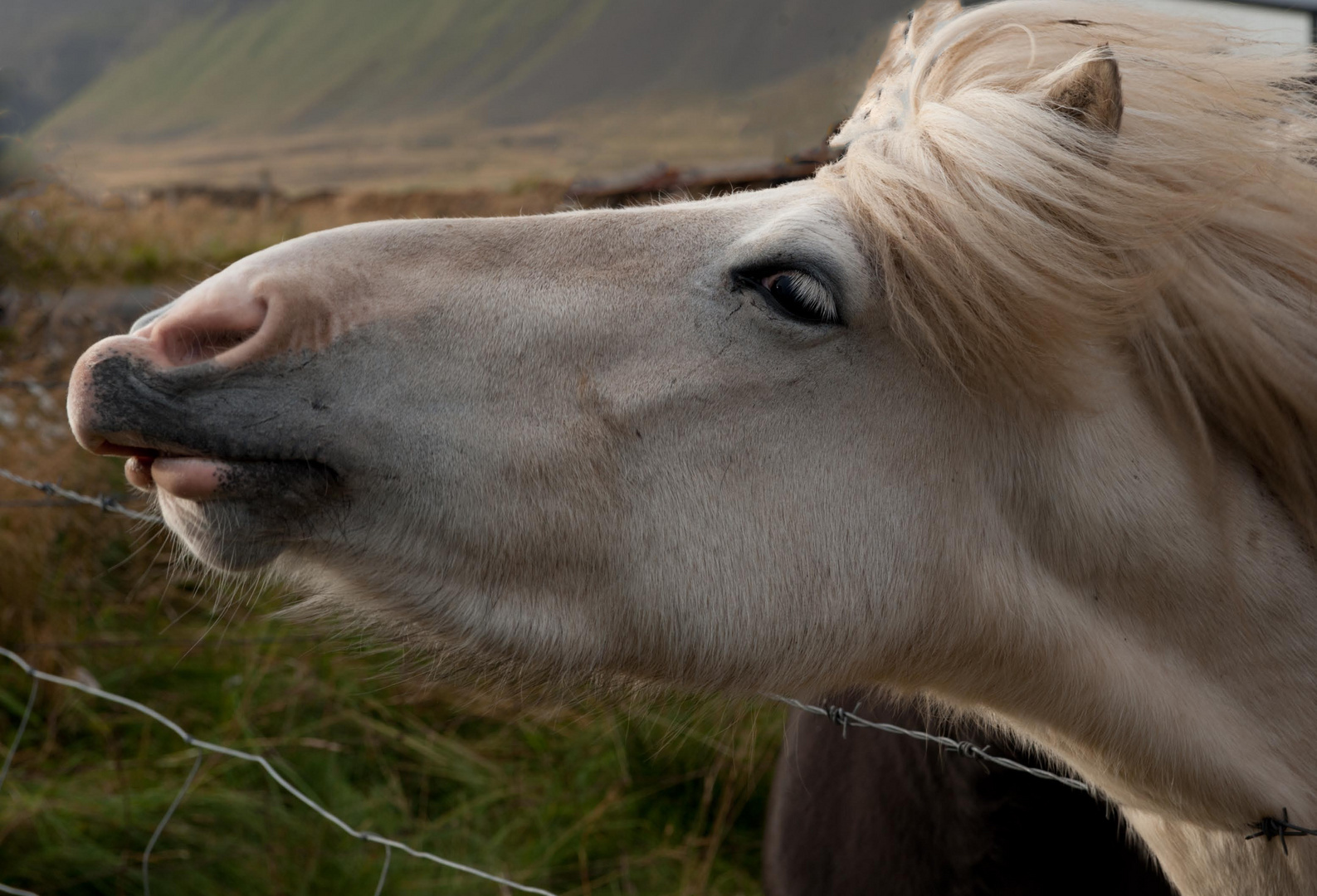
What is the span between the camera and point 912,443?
1.34 metres

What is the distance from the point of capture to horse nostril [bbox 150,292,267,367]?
1230 millimetres

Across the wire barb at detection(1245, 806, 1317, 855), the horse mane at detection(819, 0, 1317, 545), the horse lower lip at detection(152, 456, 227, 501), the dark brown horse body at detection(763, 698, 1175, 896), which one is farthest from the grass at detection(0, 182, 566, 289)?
the wire barb at detection(1245, 806, 1317, 855)

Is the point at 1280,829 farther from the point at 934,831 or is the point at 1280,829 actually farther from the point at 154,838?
the point at 154,838

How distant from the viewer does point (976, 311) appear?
130 centimetres

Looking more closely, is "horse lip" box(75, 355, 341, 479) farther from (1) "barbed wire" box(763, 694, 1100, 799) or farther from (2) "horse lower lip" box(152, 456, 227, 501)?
(1) "barbed wire" box(763, 694, 1100, 799)

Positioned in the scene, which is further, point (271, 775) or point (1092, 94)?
point (271, 775)

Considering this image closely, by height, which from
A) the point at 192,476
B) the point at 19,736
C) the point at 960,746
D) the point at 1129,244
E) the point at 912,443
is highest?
the point at 1129,244

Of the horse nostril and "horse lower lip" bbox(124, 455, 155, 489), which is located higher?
the horse nostril

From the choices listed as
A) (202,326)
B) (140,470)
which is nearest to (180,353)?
(202,326)

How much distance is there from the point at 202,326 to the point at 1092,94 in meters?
1.15

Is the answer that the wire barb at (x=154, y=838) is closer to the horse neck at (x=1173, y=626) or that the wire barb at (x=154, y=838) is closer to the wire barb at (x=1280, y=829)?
the horse neck at (x=1173, y=626)

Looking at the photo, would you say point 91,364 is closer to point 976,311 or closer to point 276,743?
point 976,311

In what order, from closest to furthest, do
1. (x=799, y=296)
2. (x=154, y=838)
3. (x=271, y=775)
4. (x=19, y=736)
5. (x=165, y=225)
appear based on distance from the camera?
1. (x=799, y=296)
2. (x=154, y=838)
3. (x=19, y=736)
4. (x=271, y=775)
5. (x=165, y=225)

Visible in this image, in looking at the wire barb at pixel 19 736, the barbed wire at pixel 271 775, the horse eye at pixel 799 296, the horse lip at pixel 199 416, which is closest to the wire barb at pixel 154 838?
the barbed wire at pixel 271 775
